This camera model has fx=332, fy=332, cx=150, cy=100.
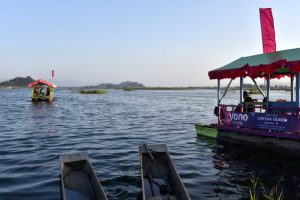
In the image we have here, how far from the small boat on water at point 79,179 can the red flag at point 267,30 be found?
12040 millimetres

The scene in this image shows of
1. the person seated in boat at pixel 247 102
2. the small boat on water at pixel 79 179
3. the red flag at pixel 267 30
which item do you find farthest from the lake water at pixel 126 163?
the red flag at pixel 267 30

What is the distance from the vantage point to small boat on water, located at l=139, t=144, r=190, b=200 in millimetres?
7672

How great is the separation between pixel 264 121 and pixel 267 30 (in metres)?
5.47

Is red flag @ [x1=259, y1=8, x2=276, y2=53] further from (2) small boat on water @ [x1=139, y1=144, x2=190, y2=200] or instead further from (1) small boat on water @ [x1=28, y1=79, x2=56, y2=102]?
(1) small boat on water @ [x1=28, y1=79, x2=56, y2=102]

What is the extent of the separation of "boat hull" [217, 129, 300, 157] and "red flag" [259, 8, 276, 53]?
185 inches

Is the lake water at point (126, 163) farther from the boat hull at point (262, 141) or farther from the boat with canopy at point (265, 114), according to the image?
the boat with canopy at point (265, 114)

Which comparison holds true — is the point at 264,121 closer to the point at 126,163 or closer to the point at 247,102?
the point at 247,102

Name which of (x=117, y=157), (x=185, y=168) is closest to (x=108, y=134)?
(x=117, y=157)

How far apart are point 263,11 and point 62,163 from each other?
530 inches

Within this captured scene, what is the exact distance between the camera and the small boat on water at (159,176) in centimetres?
767

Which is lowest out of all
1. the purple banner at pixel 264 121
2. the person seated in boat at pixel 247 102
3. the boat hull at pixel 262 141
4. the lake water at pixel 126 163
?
the lake water at pixel 126 163

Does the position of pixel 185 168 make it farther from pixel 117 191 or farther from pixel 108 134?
pixel 108 134

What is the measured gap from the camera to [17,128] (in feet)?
73.6

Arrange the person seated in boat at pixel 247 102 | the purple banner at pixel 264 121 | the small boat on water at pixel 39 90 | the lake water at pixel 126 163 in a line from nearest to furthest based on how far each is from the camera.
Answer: the lake water at pixel 126 163, the purple banner at pixel 264 121, the person seated in boat at pixel 247 102, the small boat on water at pixel 39 90
